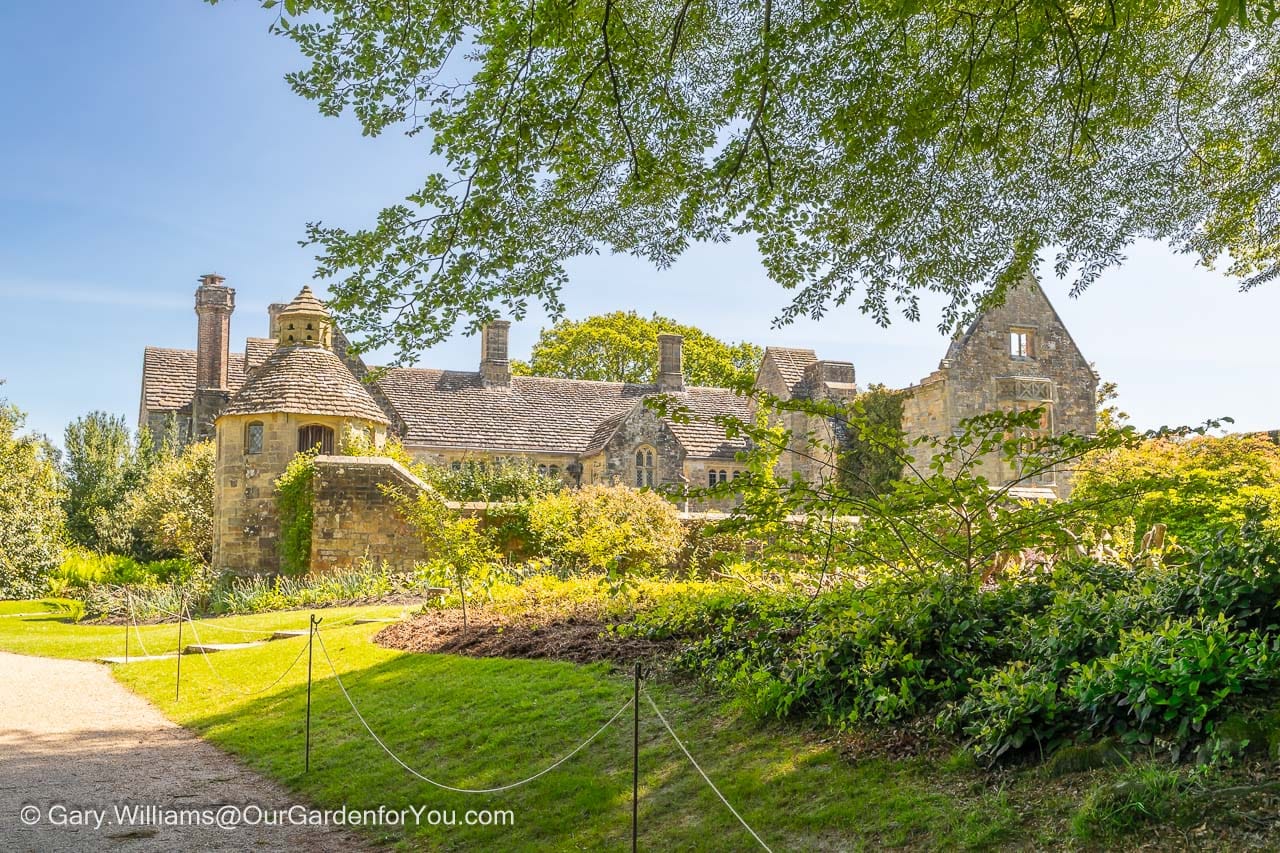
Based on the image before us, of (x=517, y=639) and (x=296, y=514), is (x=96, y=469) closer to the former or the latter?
(x=296, y=514)

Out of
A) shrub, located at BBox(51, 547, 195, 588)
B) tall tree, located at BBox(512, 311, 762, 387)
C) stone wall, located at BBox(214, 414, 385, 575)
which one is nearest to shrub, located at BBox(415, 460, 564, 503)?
stone wall, located at BBox(214, 414, 385, 575)

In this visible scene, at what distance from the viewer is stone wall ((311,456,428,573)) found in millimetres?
20516

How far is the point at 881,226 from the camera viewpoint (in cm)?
1000

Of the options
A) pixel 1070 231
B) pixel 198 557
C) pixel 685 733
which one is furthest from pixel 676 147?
pixel 198 557

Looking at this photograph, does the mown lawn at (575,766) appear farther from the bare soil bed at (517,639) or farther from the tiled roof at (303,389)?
the tiled roof at (303,389)

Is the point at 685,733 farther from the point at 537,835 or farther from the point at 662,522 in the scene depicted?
the point at 662,522

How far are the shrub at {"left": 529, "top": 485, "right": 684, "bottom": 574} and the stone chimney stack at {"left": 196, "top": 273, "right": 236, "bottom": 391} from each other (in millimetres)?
20044

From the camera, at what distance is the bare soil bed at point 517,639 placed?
9.34 m

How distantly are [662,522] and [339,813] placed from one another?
10.8 m

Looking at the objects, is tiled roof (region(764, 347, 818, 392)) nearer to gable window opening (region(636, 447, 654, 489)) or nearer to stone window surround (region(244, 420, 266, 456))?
gable window opening (region(636, 447, 654, 489))

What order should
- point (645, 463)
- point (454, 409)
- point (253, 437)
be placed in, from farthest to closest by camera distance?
1. point (454, 409)
2. point (645, 463)
3. point (253, 437)

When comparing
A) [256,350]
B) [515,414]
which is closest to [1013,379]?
[515,414]

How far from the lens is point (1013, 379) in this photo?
2712 cm

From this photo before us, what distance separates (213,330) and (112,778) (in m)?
28.6
